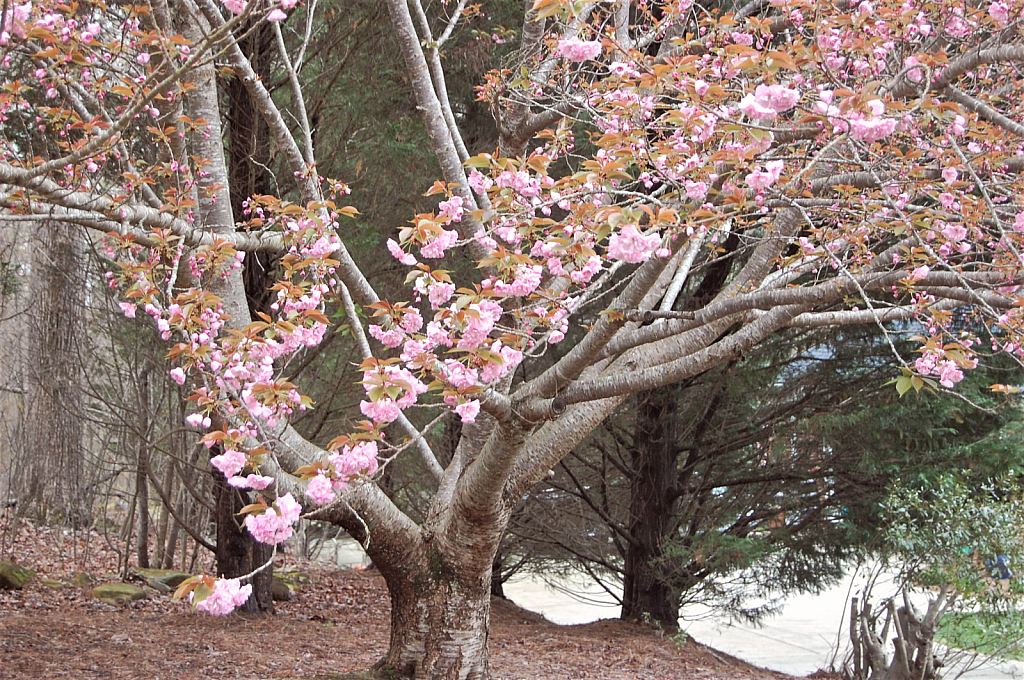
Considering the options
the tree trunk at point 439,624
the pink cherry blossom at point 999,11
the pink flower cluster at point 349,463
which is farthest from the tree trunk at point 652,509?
the pink flower cluster at point 349,463

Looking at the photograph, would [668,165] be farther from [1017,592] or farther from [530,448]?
[1017,592]

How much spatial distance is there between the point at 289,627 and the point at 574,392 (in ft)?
12.5

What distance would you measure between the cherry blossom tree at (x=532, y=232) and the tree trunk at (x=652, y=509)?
2434 millimetres

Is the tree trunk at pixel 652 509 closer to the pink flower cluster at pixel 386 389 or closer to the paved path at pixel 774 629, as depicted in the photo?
the paved path at pixel 774 629

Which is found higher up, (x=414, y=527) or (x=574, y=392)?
(x=574, y=392)

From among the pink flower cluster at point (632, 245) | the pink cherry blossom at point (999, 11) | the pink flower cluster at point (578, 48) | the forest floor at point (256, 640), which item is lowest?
the forest floor at point (256, 640)

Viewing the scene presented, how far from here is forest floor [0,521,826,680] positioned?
4.21m

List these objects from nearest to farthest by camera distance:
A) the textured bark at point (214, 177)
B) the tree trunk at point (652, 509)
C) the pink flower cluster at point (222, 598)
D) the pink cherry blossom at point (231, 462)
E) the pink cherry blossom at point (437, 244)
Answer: the pink flower cluster at point (222, 598), the pink cherry blossom at point (231, 462), the pink cherry blossom at point (437, 244), the textured bark at point (214, 177), the tree trunk at point (652, 509)

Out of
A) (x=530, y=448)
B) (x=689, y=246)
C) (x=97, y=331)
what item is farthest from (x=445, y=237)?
(x=97, y=331)

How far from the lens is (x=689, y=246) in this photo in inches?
129

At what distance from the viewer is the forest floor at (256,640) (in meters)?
4.21

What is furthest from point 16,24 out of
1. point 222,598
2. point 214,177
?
point 222,598

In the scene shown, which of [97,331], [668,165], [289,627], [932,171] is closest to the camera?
[668,165]

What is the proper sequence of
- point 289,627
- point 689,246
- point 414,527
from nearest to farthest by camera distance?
point 689,246 → point 414,527 → point 289,627
